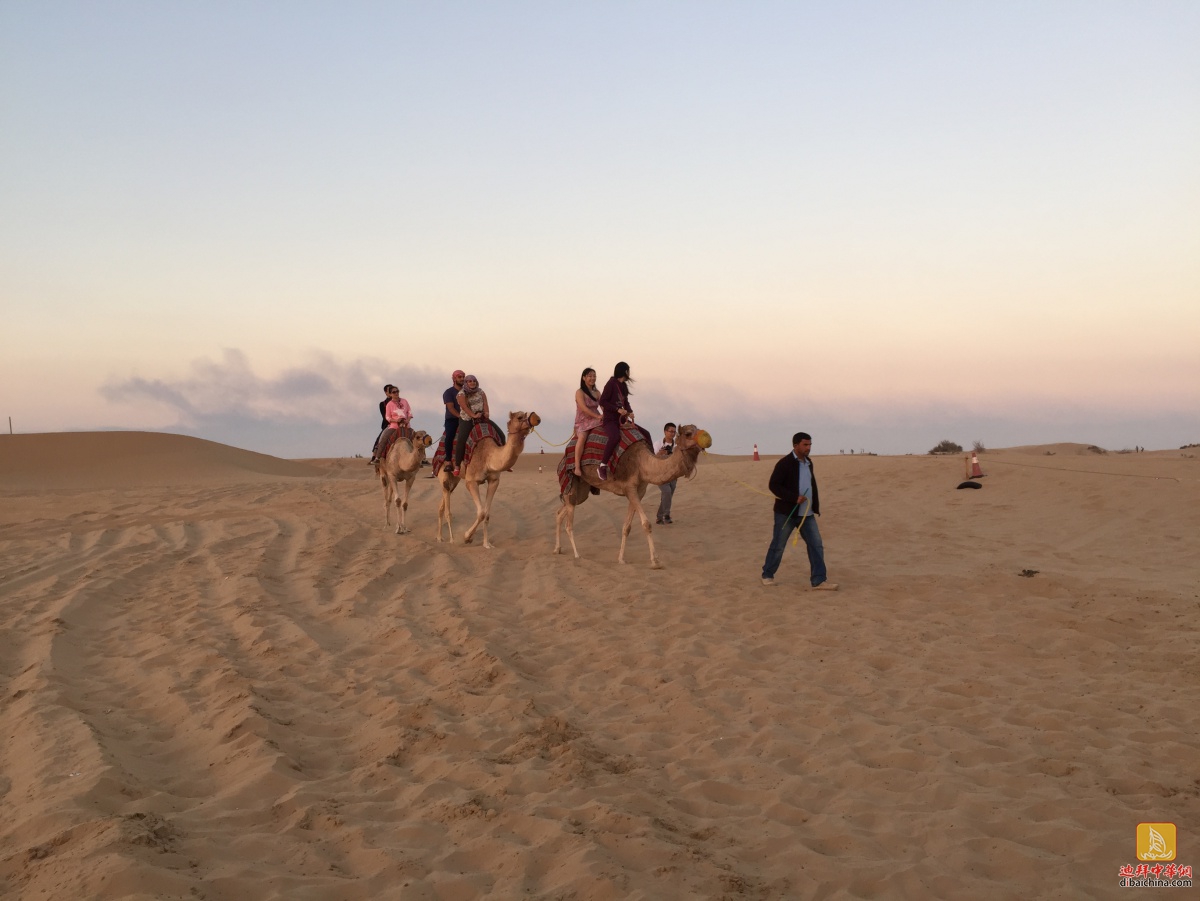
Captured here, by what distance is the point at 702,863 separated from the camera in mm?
4730

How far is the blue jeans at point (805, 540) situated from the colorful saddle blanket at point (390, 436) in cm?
802

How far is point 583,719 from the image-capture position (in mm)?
7102

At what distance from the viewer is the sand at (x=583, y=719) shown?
4.67m

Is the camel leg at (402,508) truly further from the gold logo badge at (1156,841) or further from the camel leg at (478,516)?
the gold logo badge at (1156,841)

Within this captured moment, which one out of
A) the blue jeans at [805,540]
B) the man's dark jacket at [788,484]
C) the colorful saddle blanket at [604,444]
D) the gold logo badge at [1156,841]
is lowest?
the gold logo badge at [1156,841]

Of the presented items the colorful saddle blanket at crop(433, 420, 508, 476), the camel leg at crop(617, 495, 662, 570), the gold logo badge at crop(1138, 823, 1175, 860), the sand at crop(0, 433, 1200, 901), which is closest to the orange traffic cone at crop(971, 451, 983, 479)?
the sand at crop(0, 433, 1200, 901)

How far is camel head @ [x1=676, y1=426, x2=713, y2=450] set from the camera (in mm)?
12148

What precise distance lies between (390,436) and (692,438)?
24.9 ft

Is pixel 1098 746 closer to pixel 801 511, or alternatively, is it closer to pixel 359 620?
pixel 801 511

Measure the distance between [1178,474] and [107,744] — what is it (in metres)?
21.2

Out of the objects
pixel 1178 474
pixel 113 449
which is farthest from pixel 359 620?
pixel 113 449

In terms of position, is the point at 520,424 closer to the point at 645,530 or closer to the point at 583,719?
the point at 645,530

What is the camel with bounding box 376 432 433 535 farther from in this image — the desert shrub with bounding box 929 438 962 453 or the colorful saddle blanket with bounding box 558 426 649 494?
the desert shrub with bounding box 929 438 962 453

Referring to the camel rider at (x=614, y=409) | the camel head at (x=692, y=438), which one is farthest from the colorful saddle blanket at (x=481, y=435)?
the camel head at (x=692, y=438)
